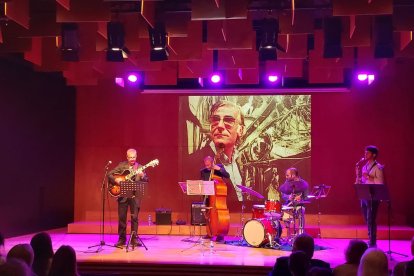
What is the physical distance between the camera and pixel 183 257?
25.5 ft

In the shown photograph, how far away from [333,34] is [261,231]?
3541 millimetres

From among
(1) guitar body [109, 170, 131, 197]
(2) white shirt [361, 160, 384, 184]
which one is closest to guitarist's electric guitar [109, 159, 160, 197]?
(1) guitar body [109, 170, 131, 197]

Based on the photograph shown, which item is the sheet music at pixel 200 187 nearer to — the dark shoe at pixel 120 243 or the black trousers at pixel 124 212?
the black trousers at pixel 124 212

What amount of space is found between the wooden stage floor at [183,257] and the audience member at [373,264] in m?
3.32

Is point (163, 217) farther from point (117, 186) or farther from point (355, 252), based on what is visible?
point (355, 252)

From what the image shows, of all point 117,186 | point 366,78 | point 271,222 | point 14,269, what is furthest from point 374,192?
point 14,269

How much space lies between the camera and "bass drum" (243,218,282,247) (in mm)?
8922

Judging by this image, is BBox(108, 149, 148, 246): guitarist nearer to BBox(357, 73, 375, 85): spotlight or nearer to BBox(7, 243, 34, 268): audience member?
BBox(7, 243, 34, 268): audience member

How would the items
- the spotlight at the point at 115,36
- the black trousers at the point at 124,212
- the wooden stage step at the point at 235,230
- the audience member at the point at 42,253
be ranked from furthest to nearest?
the wooden stage step at the point at 235,230 < the black trousers at the point at 124,212 < the spotlight at the point at 115,36 < the audience member at the point at 42,253

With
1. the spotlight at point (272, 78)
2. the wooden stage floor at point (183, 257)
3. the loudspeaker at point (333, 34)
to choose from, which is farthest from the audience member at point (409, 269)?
the spotlight at point (272, 78)

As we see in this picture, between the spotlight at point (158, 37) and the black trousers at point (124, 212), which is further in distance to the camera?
the black trousers at point (124, 212)

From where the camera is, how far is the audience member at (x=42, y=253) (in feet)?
14.9

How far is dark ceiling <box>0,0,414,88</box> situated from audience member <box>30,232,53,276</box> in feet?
10.4

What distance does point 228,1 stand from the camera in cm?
680
